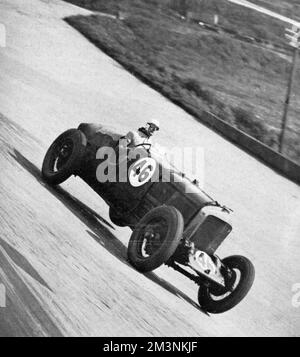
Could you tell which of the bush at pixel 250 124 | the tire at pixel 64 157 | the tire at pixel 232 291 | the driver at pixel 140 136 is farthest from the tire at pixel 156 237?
the bush at pixel 250 124

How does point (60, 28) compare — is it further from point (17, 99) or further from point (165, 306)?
point (165, 306)

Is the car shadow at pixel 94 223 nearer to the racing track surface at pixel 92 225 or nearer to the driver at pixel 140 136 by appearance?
the racing track surface at pixel 92 225

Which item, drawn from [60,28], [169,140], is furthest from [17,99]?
[60,28]

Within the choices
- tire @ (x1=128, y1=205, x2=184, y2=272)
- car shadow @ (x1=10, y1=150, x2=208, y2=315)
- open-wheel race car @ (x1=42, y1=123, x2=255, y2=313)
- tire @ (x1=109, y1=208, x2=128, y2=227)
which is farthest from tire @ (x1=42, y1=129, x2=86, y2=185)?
tire @ (x1=128, y1=205, x2=184, y2=272)

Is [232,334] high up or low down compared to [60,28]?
down

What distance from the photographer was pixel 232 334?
573 cm

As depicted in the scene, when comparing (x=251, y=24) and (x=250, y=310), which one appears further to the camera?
(x=251, y=24)

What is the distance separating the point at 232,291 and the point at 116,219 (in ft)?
5.36

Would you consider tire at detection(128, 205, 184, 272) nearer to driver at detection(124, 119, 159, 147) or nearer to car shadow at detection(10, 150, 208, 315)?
car shadow at detection(10, 150, 208, 315)

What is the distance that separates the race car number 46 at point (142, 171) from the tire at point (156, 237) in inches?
20.4

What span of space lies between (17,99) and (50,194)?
12.5ft

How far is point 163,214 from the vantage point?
16.9ft

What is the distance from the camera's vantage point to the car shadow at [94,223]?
572 centimetres

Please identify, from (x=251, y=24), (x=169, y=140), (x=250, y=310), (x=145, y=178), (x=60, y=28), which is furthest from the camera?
(x=251, y=24)
